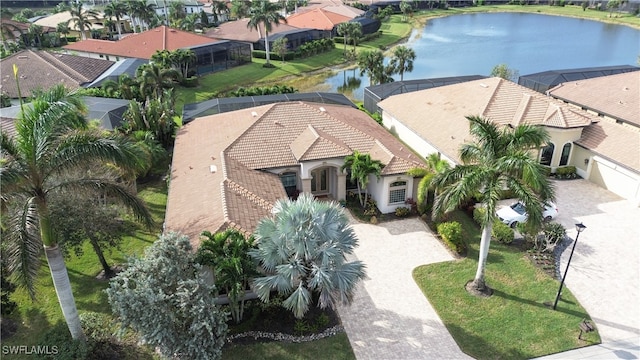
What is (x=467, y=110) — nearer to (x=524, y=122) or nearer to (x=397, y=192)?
(x=524, y=122)

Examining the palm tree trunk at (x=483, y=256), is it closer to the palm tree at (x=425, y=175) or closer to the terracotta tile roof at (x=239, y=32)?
the palm tree at (x=425, y=175)

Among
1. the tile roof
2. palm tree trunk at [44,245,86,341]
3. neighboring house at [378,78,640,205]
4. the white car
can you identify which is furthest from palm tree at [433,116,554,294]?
palm tree trunk at [44,245,86,341]

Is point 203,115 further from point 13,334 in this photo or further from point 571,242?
point 571,242

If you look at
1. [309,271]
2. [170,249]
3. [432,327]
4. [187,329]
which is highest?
[170,249]

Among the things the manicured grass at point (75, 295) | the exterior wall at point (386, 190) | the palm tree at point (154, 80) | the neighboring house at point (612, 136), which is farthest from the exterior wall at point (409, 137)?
the palm tree at point (154, 80)

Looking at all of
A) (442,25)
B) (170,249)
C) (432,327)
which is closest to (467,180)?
(432,327)

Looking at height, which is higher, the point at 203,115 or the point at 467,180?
the point at 467,180

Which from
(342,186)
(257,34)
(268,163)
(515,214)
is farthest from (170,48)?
(515,214)
